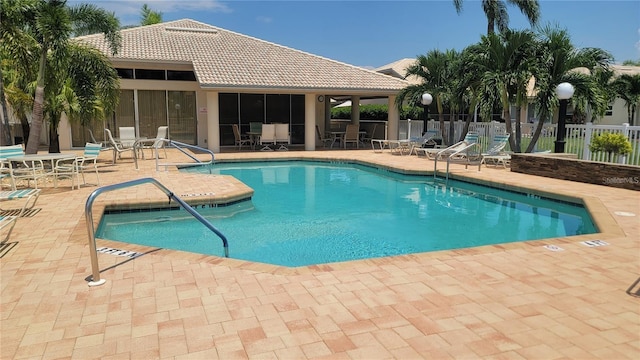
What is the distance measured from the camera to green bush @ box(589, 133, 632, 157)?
10442 mm

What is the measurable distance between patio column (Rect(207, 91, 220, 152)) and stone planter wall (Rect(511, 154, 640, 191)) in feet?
34.3

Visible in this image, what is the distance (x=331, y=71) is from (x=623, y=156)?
39.8ft

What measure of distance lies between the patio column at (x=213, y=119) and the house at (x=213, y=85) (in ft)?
0.12

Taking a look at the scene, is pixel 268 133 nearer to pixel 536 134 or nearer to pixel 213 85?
pixel 213 85

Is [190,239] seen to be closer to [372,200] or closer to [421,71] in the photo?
[372,200]

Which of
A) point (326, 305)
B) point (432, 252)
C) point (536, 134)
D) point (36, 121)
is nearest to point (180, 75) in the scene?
point (36, 121)

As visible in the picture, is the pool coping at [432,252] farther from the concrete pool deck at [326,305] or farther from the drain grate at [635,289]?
the drain grate at [635,289]

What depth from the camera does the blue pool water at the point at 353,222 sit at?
6.34 metres

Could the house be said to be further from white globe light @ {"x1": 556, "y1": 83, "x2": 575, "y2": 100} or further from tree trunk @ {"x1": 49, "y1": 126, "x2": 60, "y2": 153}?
white globe light @ {"x1": 556, "y1": 83, "x2": 575, "y2": 100}

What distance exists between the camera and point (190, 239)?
21.6 feet

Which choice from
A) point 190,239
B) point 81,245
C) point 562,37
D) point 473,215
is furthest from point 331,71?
point 81,245

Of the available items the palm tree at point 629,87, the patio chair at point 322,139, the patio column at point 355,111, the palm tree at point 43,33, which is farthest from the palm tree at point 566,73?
the palm tree at point 629,87

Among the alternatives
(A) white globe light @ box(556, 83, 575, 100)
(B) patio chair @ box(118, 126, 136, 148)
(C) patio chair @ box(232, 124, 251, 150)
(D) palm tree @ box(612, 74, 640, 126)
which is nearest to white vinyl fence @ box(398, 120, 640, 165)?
(A) white globe light @ box(556, 83, 575, 100)

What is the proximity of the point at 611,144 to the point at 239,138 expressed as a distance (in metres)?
13.1
